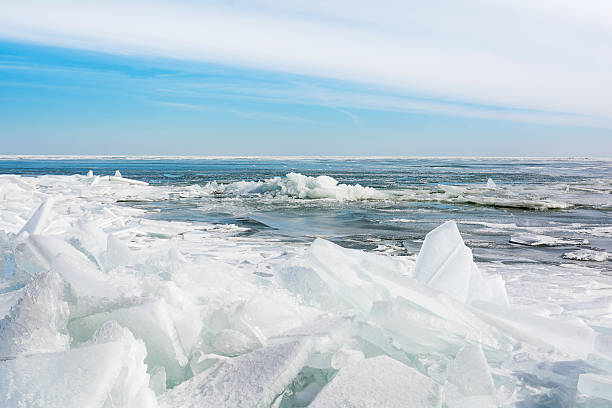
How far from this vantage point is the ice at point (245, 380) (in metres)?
1.59

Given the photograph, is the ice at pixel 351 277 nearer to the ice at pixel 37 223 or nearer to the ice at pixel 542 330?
the ice at pixel 542 330

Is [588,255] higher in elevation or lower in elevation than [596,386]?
lower

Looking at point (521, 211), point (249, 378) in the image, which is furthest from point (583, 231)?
point (249, 378)

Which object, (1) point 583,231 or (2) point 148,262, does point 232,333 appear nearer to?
(2) point 148,262

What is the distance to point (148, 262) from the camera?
2770 millimetres

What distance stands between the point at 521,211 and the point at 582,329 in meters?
10.5

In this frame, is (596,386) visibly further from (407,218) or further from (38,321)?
(407,218)

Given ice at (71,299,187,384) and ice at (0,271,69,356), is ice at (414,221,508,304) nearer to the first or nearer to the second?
ice at (71,299,187,384)

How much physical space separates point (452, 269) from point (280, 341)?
131 centimetres

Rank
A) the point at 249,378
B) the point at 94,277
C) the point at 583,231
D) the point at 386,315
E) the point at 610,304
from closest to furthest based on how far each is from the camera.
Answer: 1. the point at 249,378
2. the point at 386,315
3. the point at 94,277
4. the point at 610,304
5. the point at 583,231

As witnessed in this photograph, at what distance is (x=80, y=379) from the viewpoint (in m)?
1.45

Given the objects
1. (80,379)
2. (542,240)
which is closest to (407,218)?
(542,240)

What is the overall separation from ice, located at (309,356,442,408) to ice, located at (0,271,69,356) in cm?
96

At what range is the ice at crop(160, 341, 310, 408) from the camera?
5.23ft
